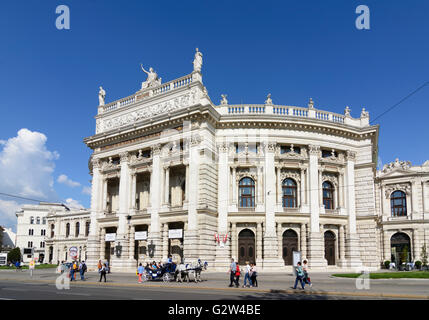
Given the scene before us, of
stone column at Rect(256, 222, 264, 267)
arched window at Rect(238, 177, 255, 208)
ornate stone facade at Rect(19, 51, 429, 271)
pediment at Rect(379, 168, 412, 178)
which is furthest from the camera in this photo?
pediment at Rect(379, 168, 412, 178)

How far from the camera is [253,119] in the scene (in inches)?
1620

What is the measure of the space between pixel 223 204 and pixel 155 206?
726 centimetres

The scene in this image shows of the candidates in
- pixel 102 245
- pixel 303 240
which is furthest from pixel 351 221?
pixel 102 245

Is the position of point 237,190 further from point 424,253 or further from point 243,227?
point 424,253

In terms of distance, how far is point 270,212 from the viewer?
39781mm

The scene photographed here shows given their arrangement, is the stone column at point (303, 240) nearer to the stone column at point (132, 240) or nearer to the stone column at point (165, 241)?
the stone column at point (165, 241)

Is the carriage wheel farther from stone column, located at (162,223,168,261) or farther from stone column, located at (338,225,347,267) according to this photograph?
stone column, located at (338,225,347,267)

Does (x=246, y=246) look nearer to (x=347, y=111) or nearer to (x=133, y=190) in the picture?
(x=133, y=190)

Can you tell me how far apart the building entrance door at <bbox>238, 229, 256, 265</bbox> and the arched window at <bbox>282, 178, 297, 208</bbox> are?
5099 millimetres

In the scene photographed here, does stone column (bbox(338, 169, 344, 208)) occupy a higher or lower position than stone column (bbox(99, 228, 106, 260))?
higher

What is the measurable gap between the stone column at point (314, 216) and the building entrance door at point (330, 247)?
178 centimetres

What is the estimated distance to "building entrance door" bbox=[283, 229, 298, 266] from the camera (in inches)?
1576

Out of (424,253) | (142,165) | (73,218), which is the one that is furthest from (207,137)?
(73,218)

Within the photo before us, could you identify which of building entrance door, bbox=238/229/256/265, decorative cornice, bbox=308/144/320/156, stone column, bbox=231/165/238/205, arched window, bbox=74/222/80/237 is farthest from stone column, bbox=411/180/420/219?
arched window, bbox=74/222/80/237
